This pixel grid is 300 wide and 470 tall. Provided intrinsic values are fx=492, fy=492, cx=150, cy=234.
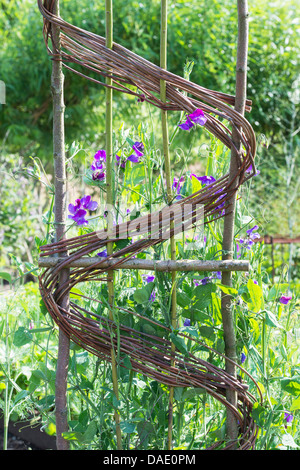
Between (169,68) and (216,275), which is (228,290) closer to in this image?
(216,275)

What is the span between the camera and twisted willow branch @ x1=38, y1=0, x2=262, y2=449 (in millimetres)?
964

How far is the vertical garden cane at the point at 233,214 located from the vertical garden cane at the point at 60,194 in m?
0.34

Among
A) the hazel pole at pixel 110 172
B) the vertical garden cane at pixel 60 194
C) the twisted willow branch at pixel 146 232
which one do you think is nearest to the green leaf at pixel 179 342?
the twisted willow branch at pixel 146 232

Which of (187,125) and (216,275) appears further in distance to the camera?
(216,275)

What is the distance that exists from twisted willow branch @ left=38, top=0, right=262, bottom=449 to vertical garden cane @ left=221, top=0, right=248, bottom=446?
0.6 inches

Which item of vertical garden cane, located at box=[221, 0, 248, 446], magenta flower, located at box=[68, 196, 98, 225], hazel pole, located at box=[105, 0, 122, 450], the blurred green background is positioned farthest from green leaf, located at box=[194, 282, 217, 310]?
the blurred green background

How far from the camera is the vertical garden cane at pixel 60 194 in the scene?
1045 millimetres

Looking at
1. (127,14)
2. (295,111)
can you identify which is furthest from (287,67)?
(127,14)

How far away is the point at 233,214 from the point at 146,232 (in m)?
0.18

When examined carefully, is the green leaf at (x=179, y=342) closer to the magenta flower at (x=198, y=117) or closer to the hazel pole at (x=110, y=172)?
the hazel pole at (x=110, y=172)

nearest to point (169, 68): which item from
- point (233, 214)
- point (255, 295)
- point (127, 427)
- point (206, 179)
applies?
point (206, 179)

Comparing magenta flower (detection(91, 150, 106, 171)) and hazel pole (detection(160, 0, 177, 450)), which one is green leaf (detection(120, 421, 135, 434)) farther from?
magenta flower (detection(91, 150, 106, 171))

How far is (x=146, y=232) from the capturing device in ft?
3.22
